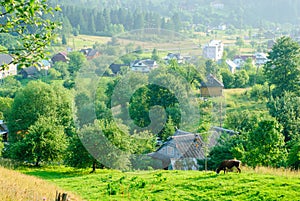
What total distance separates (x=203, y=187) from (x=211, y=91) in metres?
21.5

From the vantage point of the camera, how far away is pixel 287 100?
70.5ft

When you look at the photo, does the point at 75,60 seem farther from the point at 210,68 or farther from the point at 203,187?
the point at 203,187

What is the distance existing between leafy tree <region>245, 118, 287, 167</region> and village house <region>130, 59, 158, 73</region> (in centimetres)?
676

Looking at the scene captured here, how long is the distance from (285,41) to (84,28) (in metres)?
48.9

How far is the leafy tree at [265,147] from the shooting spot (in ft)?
41.0

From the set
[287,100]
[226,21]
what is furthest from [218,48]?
[226,21]

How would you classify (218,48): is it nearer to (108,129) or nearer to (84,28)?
(84,28)

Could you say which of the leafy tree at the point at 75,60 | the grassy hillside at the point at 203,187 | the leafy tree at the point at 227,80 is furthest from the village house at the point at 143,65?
the leafy tree at the point at 75,60

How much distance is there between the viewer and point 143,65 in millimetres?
19219

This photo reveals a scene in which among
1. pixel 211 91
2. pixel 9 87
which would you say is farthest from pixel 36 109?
pixel 9 87

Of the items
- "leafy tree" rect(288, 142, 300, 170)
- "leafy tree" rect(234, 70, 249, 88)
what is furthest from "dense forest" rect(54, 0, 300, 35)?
"leafy tree" rect(288, 142, 300, 170)

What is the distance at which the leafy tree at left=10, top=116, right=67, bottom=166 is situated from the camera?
16.4 meters

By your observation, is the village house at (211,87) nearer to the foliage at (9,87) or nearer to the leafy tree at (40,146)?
the leafy tree at (40,146)

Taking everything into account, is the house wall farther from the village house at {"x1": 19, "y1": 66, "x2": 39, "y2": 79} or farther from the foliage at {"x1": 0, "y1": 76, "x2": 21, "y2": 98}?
the village house at {"x1": 19, "y1": 66, "x2": 39, "y2": 79}
